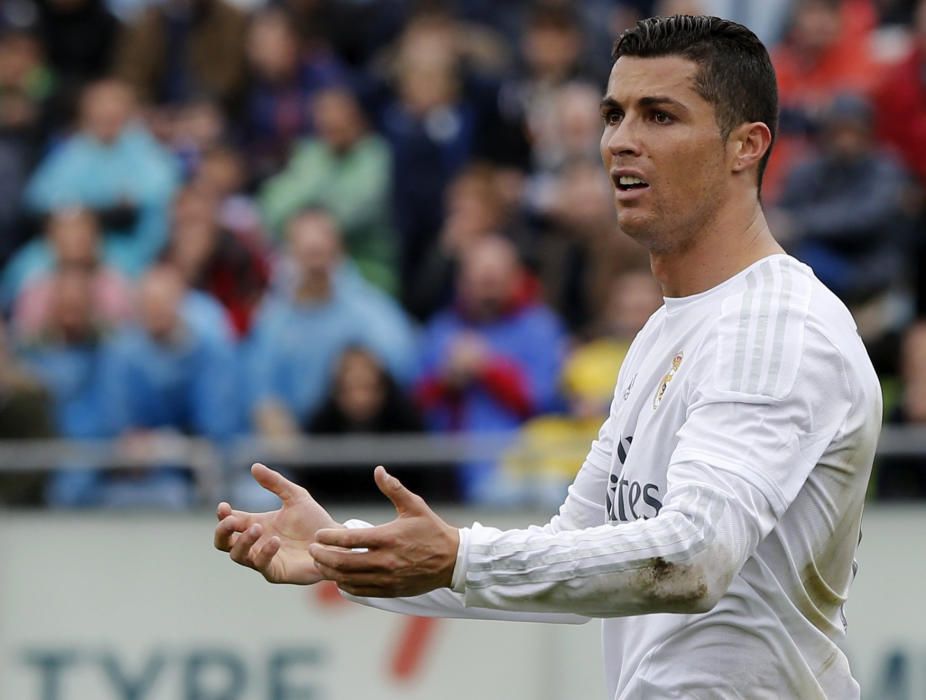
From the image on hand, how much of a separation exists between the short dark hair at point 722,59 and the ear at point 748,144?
0.01 metres

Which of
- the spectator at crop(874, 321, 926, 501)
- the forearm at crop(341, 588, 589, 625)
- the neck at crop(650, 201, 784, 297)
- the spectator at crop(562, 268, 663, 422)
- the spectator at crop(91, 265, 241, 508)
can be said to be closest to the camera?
the neck at crop(650, 201, 784, 297)

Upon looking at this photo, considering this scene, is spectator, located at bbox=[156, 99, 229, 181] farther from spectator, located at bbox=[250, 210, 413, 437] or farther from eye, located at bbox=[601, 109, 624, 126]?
eye, located at bbox=[601, 109, 624, 126]

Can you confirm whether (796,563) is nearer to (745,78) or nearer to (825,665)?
(825,665)

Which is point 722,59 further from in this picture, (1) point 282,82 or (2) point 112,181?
(1) point 282,82

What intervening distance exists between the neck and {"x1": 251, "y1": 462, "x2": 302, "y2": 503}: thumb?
102 centimetres

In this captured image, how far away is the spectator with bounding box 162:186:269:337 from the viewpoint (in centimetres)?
1107

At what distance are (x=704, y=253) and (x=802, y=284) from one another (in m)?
0.26

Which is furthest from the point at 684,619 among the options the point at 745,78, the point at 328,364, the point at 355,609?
the point at 328,364

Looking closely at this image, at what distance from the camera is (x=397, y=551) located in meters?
3.43

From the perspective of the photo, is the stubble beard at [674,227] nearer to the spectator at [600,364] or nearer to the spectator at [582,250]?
the spectator at [600,364]

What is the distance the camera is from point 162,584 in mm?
8594

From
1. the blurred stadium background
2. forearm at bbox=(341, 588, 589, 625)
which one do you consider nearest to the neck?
forearm at bbox=(341, 588, 589, 625)

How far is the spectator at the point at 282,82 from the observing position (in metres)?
12.4

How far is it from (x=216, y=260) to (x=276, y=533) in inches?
281
